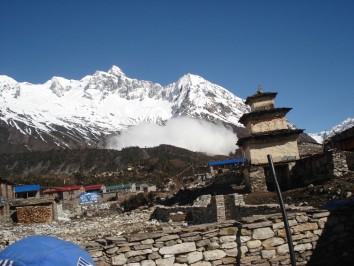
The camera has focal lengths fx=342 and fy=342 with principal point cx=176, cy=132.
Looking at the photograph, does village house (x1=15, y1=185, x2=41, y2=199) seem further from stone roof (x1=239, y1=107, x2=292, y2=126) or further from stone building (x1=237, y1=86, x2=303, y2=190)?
stone roof (x1=239, y1=107, x2=292, y2=126)

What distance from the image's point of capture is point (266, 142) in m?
31.4

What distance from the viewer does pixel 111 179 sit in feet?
295

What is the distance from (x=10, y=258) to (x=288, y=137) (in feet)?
98.9

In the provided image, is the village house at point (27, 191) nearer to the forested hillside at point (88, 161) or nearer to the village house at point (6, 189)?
the village house at point (6, 189)

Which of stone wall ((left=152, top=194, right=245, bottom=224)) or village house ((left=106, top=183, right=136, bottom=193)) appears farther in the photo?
village house ((left=106, top=183, right=136, bottom=193))

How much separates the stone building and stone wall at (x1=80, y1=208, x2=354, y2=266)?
20.0 metres

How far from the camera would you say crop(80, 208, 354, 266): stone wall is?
24.8 feet

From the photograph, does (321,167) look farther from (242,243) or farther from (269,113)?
(242,243)

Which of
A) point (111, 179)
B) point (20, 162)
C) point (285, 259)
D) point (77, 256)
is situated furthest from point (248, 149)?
point (20, 162)

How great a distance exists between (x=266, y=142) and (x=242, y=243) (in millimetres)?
24434

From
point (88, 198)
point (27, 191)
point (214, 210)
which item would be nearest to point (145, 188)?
point (88, 198)

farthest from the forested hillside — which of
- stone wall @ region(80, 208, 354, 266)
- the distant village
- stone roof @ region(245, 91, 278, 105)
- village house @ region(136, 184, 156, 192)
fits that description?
stone wall @ region(80, 208, 354, 266)

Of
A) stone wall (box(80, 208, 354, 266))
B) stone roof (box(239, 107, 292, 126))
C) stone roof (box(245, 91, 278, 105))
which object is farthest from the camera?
stone roof (box(245, 91, 278, 105))

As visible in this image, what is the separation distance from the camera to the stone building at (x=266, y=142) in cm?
2894
